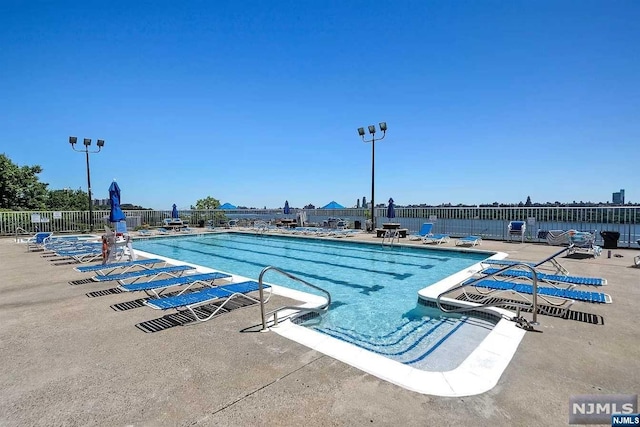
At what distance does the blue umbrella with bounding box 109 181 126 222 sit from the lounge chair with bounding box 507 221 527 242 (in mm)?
14802

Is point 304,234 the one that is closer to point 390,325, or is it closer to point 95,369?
point 390,325

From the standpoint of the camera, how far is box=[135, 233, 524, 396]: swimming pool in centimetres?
413

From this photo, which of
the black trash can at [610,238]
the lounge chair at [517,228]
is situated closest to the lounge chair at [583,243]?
the black trash can at [610,238]

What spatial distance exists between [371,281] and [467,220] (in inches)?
364

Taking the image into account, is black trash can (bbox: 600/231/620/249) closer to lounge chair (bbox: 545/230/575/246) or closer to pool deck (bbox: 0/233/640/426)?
lounge chair (bbox: 545/230/575/246)

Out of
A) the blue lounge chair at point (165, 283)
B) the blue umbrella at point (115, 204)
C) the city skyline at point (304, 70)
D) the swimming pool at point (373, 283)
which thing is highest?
the city skyline at point (304, 70)

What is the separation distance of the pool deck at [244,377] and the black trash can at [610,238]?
332 inches

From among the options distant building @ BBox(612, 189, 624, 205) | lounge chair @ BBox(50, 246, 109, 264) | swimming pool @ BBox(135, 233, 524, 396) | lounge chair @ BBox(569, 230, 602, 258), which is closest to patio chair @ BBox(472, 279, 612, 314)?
swimming pool @ BBox(135, 233, 524, 396)

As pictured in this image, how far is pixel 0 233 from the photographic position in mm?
17062

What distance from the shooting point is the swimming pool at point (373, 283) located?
4129mm

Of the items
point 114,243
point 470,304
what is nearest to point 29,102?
point 114,243

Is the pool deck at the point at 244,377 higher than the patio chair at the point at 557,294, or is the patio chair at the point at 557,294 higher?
the patio chair at the point at 557,294

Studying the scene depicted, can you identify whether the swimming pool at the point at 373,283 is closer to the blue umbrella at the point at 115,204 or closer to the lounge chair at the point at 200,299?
the lounge chair at the point at 200,299

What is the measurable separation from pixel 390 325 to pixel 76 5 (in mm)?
13016
